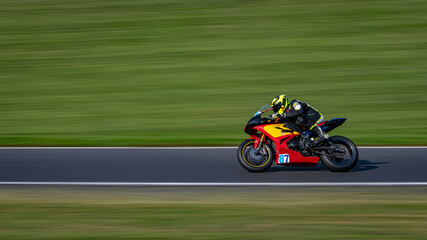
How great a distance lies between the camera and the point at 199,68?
1894 centimetres

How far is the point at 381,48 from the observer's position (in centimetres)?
1945

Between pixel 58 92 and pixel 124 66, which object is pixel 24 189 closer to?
pixel 58 92

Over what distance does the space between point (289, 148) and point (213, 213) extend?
305cm

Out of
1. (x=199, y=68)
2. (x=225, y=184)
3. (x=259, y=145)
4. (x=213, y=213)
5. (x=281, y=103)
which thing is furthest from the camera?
(x=199, y=68)

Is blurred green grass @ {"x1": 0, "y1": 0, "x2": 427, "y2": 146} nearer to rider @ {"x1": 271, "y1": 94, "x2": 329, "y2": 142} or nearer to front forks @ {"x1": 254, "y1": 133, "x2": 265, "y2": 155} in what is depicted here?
front forks @ {"x1": 254, "y1": 133, "x2": 265, "y2": 155}

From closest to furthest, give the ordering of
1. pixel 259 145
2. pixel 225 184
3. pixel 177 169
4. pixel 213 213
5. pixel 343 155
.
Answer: pixel 213 213, pixel 225 184, pixel 343 155, pixel 259 145, pixel 177 169

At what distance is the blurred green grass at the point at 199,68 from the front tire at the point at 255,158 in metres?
2.77

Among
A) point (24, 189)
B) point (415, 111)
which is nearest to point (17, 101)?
point (24, 189)

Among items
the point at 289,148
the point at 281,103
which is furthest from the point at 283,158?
the point at 281,103

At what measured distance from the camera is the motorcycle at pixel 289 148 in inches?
404

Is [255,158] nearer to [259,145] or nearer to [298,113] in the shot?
[259,145]

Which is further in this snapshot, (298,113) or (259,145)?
(259,145)

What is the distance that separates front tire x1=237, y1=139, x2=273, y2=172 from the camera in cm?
1050

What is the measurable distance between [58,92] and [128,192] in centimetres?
965
